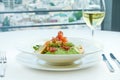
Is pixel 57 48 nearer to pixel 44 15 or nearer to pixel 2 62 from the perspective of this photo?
pixel 2 62

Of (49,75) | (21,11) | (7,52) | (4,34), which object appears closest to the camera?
(49,75)

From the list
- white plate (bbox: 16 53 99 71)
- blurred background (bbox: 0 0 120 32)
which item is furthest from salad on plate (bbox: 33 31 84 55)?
blurred background (bbox: 0 0 120 32)

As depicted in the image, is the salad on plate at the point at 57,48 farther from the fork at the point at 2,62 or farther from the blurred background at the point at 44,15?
the blurred background at the point at 44,15

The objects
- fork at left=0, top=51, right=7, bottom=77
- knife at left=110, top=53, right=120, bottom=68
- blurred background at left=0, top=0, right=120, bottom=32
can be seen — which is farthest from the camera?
blurred background at left=0, top=0, right=120, bottom=32

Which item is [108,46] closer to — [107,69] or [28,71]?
[107,69]

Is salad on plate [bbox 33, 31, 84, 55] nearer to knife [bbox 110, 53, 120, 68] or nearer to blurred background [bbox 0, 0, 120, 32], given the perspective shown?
knife [bbox 110, 53, 120, 68]

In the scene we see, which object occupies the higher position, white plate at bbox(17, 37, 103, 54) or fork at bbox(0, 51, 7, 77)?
white plate at bbox(17, 37, 103, 54)

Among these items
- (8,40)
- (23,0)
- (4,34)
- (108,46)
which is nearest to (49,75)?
(108,46)

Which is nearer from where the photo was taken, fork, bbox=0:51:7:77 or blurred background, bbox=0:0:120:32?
fork, bbox=0:51:7:77
